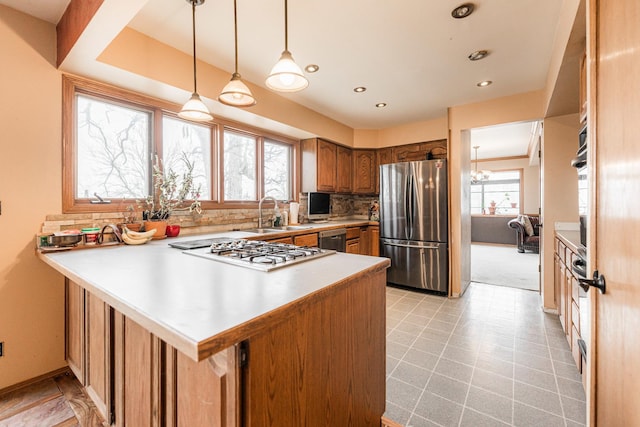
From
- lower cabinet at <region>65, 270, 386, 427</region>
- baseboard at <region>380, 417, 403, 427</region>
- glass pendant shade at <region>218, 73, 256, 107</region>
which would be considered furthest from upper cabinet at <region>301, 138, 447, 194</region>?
baseboard at <region>380, 417, 403, 427</region>

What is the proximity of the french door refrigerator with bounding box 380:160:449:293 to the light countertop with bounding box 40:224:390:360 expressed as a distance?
2.57 meters

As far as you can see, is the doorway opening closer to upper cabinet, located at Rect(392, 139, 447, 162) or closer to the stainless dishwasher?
upper cabinet, located at Rect(392, 139, 447, 162)

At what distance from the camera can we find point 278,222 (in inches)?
145

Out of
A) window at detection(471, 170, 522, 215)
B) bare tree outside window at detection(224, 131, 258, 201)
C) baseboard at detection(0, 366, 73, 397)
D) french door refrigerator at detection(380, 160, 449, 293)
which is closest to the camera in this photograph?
baseboard at detection(0, 366, 73, 397)

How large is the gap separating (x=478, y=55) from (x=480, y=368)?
2606 mm

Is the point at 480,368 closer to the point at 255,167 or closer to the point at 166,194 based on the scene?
the point at 166,194

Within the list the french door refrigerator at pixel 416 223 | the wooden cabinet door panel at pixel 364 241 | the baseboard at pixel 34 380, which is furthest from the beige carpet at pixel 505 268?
the baseboard at pixel 34 380

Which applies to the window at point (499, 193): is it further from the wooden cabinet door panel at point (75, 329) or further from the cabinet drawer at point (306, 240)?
the wooden cabinet door panel at point (75, 329)

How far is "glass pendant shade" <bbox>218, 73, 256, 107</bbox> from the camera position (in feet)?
5.51

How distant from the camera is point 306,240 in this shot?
3.28 m

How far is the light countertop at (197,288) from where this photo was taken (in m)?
0.67

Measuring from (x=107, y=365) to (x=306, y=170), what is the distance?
3.32 meters

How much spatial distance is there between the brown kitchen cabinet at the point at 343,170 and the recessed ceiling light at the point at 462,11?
2718mm

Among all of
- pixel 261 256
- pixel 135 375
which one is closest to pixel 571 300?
pixel 261 256
